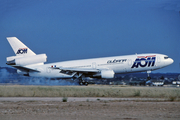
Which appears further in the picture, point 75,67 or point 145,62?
point 75,67

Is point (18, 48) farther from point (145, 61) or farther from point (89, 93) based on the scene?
point (89, 93)

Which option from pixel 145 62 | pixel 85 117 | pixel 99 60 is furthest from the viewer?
pixel 99 60

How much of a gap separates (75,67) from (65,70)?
6.68ft

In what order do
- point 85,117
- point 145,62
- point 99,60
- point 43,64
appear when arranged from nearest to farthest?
point 85,117, point 145,62, point 99,60, point 43,64

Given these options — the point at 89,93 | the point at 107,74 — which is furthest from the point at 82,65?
the point at 89,93

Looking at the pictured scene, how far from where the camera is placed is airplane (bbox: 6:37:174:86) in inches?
1553

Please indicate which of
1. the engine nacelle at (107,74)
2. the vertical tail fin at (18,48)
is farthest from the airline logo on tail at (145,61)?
the vertical tail fin at (18,48)

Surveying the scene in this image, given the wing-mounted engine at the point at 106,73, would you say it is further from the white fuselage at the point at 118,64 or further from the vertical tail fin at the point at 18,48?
the vertical tail fin at the point at 18,48

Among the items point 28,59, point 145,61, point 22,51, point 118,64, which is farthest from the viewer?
point 22,51

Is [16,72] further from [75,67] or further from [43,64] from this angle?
[75,67]

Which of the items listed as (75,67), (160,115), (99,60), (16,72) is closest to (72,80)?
(75,67)

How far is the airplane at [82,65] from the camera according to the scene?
3944 centimetres

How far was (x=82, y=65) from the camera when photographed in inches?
1654

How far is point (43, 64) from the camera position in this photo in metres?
44.2
